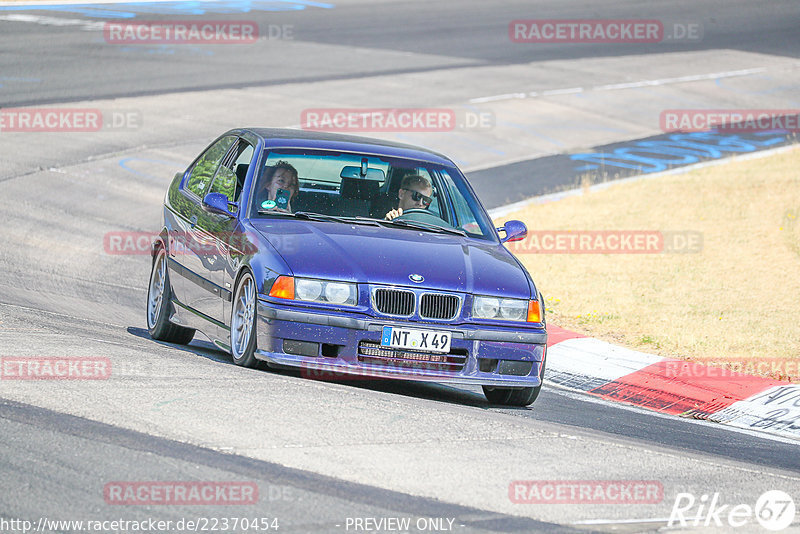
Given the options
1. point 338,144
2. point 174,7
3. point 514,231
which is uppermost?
point 174,7

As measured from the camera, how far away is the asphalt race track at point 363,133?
5449 mm

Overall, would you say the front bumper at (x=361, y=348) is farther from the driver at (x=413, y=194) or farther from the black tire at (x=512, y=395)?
the driver at (x=413, y=194)

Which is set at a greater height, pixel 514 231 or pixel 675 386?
pixel 514 231

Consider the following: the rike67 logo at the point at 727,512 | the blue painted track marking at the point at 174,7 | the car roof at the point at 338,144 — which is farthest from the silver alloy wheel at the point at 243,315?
the blue painted track marking at the point at 174,7

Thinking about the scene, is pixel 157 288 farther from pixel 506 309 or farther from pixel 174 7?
pixel 174 7

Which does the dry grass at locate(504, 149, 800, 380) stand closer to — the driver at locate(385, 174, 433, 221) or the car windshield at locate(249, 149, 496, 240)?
the car windshield at locate(249, 149, 496, 240)

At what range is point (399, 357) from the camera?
294 inches

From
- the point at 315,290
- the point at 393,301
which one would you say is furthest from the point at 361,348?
the point at 315,290

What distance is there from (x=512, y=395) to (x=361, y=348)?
127 centimetres

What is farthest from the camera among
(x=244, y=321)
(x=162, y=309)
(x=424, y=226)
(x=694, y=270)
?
(x=694, y=270)

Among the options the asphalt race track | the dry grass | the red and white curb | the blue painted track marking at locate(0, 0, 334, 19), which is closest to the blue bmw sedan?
the asphalt race track

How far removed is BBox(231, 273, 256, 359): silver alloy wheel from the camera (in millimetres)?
7652

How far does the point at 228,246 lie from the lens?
8211 mm

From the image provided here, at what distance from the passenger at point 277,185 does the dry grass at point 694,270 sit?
12.5ft
